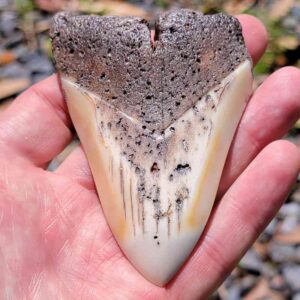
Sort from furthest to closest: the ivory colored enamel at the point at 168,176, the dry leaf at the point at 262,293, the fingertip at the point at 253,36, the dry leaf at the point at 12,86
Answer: the dry leaf at the point at 12,86 → the dry leaf at the point at 262,293 → the fingertip at the point at 253,36 → the ivory colored enamel at the point at 168,176

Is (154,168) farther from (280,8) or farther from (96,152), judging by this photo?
(280,8)

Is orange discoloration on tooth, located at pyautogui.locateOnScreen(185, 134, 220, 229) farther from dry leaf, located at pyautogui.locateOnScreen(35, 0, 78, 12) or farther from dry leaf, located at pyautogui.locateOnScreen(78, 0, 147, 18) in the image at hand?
dry leaf, located at pyautogui.locateOnScreen(35, 0, 78, 12)

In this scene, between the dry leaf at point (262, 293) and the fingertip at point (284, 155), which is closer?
the fingertip at point (284, 155)

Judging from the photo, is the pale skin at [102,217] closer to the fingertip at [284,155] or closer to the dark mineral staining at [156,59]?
the fingertip at [284,155]

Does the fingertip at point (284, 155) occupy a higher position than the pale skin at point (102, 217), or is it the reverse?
the fingertip at point (284, 155)

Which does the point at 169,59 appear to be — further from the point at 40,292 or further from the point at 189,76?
the point at 40,292

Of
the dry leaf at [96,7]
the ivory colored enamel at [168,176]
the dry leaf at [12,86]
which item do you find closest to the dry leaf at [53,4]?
the dry leaf at [96,7]

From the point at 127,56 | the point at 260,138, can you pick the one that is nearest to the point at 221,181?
the point at 260,138

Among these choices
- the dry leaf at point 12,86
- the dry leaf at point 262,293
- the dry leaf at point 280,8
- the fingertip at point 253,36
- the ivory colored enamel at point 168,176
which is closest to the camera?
the ivory colored enamel at point 168,176
